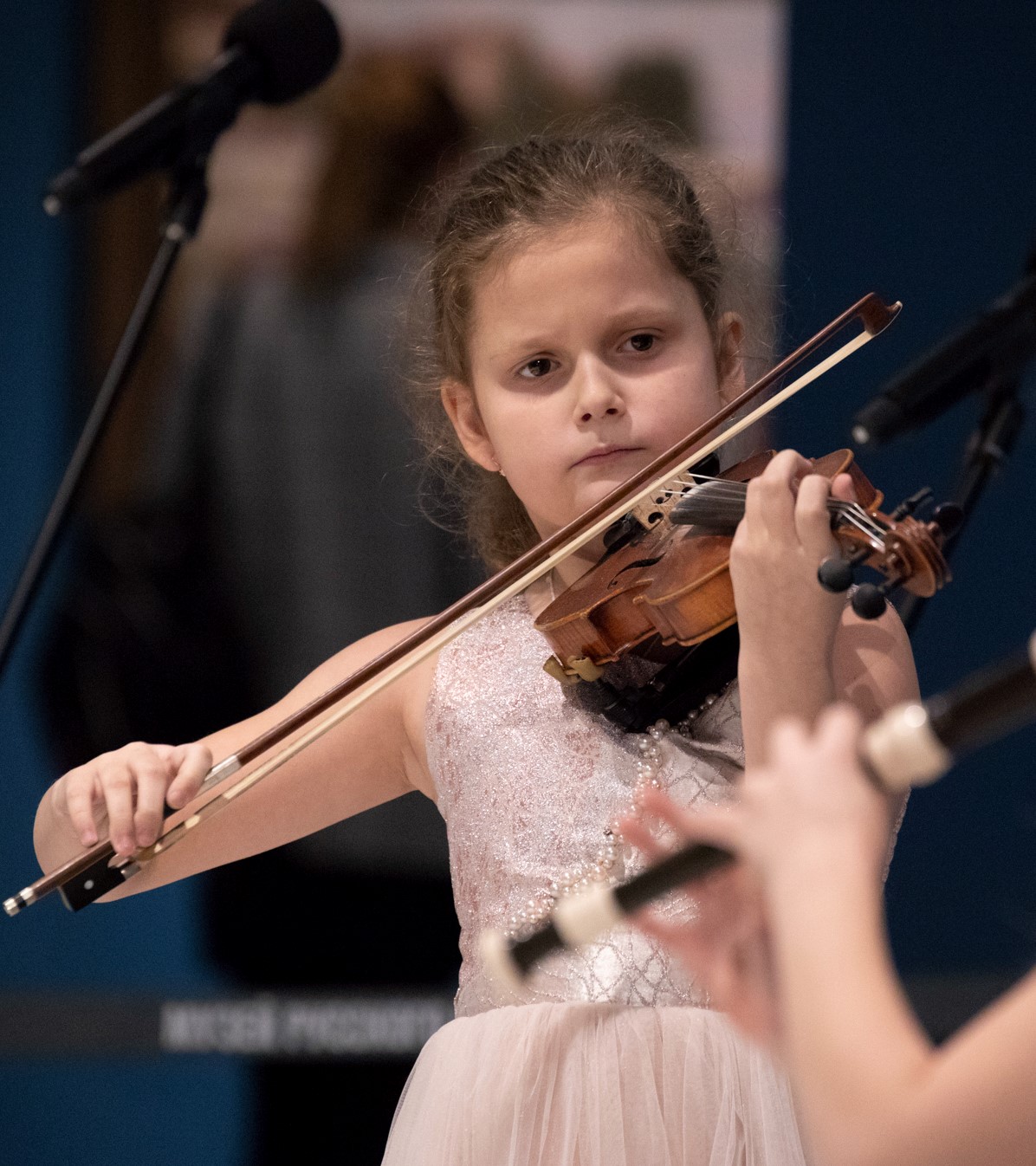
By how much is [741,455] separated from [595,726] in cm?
44

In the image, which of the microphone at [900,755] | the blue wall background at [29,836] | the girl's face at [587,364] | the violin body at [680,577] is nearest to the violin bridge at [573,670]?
the violin body at [680,577]

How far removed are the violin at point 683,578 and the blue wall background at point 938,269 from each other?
3.61ft

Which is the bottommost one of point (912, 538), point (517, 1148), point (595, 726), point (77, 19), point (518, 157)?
point (517, 1148)

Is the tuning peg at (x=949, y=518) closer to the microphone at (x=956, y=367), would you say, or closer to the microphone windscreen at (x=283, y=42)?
the microphone at (x=956, y=367)

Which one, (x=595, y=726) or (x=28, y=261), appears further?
(x=28, y=261)

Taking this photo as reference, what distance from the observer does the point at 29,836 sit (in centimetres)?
226

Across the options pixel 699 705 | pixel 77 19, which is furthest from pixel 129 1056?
pixel 77 19

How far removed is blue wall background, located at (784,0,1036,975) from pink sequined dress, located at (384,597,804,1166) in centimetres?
113

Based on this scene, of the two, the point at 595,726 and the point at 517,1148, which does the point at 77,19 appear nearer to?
the point at 595,726

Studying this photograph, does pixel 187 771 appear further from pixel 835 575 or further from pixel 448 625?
pixel 835 575

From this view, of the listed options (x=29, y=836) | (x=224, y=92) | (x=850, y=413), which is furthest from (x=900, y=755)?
(x=29, y=836)

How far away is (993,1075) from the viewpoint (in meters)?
0.62

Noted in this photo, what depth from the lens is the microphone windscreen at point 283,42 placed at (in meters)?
1.34

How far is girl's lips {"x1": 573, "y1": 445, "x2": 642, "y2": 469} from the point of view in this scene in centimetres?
122
